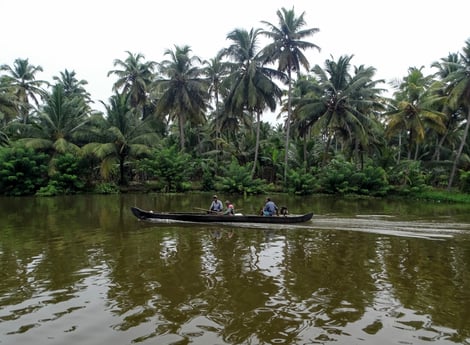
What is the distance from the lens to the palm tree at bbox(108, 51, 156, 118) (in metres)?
39.6

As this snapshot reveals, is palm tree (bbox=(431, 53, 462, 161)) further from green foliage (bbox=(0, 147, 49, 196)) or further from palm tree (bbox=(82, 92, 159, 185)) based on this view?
green foliage (bbox=(0, 147, 49, 196))

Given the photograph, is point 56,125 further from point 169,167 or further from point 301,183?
point 301,183

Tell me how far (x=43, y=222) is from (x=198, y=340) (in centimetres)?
1270

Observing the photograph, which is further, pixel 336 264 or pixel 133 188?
pixel 133 188

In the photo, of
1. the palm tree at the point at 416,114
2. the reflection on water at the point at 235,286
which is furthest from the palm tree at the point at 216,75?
the reflection on water at the point at 235,286

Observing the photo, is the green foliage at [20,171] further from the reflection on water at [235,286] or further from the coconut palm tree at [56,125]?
the reflection on water at [235,286]

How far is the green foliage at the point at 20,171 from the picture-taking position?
1166 inches

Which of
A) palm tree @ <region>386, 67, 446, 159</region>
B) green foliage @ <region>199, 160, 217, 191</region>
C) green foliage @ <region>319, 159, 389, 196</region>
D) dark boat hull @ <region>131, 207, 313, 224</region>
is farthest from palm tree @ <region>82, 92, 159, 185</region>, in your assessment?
palm tree @ <region>386, 67, 446, 159</region>

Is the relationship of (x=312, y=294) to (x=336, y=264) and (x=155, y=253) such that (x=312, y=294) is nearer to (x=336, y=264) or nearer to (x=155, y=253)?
(x=336, y=264)

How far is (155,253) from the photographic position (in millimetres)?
10680

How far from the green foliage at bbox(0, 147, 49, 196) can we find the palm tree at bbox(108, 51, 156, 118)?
12192mm

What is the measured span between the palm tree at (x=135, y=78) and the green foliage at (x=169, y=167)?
9.43 metres

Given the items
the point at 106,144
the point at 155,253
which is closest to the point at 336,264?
the point at 155,253

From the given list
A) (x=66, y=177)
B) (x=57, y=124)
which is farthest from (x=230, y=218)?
(x=57, y=124)
